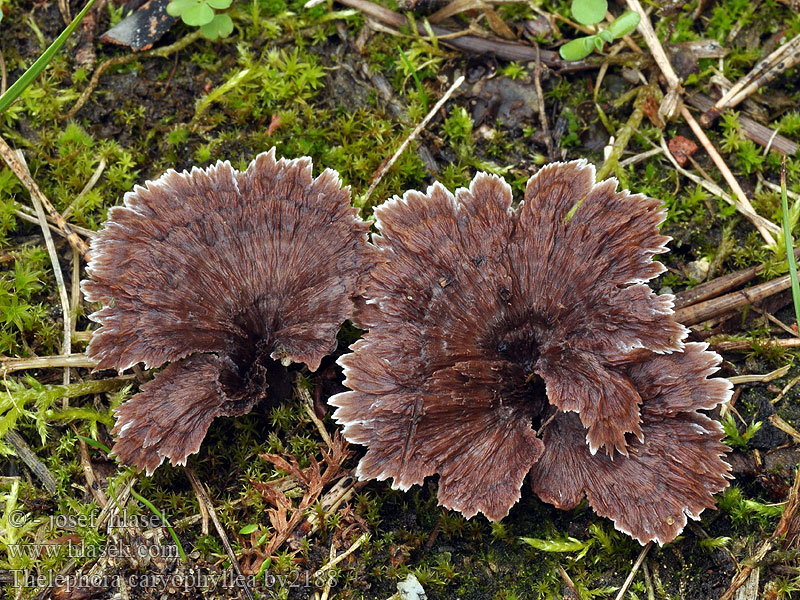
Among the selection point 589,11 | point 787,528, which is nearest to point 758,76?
point 589,11

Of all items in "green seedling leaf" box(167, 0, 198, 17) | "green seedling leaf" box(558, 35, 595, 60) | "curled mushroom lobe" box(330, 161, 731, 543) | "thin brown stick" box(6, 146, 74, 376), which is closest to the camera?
"curled mushroom lobe" box(330, 161, 731, 543)

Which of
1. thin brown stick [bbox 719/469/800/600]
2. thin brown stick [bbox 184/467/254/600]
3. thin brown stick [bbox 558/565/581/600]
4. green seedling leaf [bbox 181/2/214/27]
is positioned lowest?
thin brown stick [bbox 719/469/800/600]

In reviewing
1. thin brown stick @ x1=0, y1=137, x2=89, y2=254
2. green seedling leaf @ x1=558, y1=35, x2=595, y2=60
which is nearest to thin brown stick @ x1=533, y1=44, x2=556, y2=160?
green seedling leaf @ x1=558, y1=35, x2=595, y2=60

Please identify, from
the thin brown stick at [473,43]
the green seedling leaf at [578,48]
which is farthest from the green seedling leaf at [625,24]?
the thin brown stick at [473,43]

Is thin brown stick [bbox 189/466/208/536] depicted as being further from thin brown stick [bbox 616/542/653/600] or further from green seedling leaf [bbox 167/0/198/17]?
green seedling leaf [bbox 167/0/198/17]

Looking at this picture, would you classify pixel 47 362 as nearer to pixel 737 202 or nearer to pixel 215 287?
pixel 215 287

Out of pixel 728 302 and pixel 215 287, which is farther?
pixel 728 302

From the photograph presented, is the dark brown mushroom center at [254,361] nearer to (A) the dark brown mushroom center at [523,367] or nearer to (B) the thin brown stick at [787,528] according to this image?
(A) the dark brown mushroom center at [523,367]
